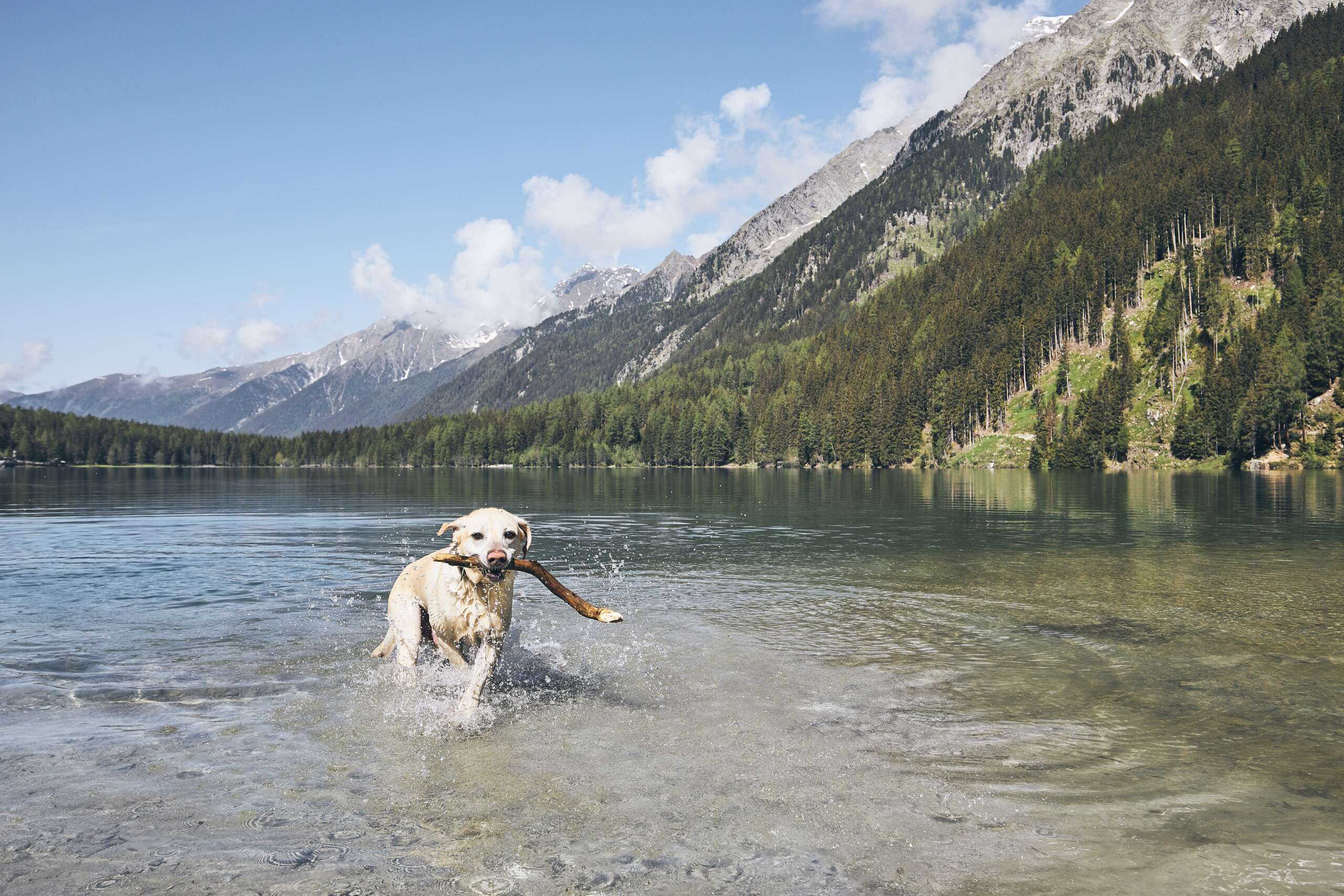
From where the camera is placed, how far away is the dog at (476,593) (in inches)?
451

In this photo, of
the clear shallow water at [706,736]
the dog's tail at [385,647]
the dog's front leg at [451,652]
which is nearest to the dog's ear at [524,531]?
the dog's front leg at [451,652]

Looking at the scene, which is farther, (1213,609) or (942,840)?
(1213,609)

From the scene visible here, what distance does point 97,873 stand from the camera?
22.6 ft

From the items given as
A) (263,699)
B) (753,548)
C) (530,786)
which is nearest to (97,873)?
(530,786)

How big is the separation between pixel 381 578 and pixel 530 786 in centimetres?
1917

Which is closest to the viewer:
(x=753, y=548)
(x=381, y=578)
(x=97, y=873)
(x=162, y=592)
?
(x=97, y=873)

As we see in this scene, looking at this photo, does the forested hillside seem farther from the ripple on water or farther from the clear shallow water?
the ripple on water

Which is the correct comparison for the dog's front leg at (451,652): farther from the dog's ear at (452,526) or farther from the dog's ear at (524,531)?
the dog's ear at (524,531)

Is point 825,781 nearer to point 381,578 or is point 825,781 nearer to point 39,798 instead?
point 39,798

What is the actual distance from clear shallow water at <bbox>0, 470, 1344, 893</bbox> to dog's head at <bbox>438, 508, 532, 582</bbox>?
232 cm

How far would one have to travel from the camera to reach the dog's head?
1110 centimetres

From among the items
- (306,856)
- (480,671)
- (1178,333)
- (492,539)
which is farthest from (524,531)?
(1178,333)

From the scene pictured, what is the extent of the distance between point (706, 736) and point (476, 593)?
157 inches

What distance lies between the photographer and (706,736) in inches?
420
